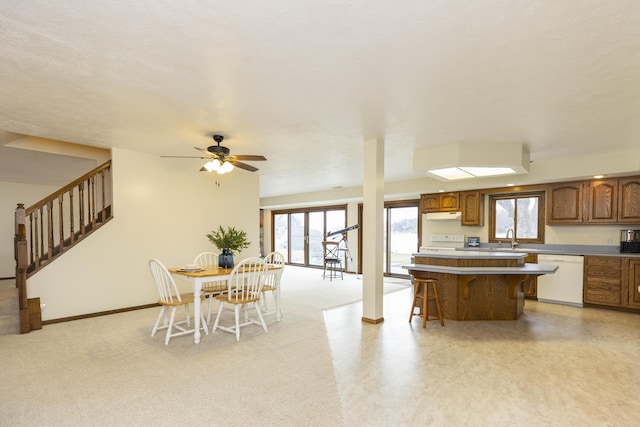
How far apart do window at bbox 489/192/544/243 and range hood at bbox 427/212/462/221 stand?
0.63 meters

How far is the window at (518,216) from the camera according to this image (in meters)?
6.00

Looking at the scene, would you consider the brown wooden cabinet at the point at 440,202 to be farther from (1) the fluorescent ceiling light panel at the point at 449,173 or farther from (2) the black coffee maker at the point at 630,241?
(2) the black coffee maker at the point at 630,241

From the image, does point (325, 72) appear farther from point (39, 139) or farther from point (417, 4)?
point (39, 139)

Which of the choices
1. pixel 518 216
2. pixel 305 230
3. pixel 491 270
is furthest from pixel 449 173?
pixel 305 230

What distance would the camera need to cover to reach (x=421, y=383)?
260cm

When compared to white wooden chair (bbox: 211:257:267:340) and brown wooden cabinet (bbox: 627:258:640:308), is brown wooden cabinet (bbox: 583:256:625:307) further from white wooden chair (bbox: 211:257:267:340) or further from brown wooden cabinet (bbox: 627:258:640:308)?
white wooden chair (bbox: 211:257:267:340)

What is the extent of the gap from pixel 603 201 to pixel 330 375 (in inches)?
210

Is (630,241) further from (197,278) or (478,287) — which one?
(197,278)

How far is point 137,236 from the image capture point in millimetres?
4934

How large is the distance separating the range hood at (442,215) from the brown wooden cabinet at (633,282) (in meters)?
2.64

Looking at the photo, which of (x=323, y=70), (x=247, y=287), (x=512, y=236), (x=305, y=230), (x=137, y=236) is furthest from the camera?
(x=305, y=230)

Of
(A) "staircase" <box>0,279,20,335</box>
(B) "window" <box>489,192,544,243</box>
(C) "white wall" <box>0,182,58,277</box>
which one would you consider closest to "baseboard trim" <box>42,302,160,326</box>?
(A) "staircase" <box>0,279,20,335</box>

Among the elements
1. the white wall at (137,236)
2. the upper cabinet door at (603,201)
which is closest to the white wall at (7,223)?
the white wall at (137,236)

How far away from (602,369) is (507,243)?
3579mm
